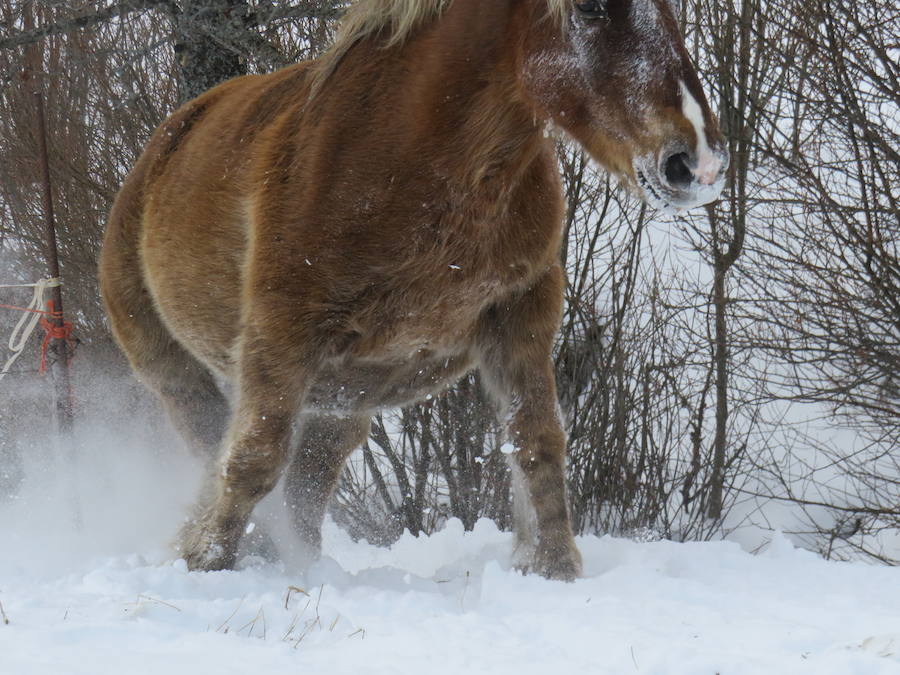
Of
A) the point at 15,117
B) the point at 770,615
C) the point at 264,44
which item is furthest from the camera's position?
the point at 15,117

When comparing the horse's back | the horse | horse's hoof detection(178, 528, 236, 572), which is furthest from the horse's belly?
horse's hoof detection(178, 528, 236, 572)

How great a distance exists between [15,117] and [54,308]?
5.89m

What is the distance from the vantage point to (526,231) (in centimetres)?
366

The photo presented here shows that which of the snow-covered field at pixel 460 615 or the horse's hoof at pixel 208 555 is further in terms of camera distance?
the horse's hoof at pixel 208 555

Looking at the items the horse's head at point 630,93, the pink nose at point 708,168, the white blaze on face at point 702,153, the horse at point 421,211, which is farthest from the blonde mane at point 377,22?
the pink nose at point 708,168

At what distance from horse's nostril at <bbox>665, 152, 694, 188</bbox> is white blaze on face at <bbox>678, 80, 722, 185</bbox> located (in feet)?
0.11

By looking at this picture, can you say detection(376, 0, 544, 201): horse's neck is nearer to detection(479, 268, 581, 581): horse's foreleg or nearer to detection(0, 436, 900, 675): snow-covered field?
detection(479, 268, 581, 581): horse's foreleg

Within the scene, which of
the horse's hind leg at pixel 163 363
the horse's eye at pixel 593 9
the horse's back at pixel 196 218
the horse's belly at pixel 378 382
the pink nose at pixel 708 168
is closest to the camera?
the pink nose at pixel 708 168

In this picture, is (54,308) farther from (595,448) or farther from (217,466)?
(595,448)

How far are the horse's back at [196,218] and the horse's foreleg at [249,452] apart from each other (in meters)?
0.42

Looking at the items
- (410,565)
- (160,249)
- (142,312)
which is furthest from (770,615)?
(142,312)

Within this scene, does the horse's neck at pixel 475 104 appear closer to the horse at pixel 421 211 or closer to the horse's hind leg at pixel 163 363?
the horse at pixel 421 211

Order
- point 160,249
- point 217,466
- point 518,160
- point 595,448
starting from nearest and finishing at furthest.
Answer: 1. point 518,160
2. point 217,466
3. point 160,249
4. point 595,448

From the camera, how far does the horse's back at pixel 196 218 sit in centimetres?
405
